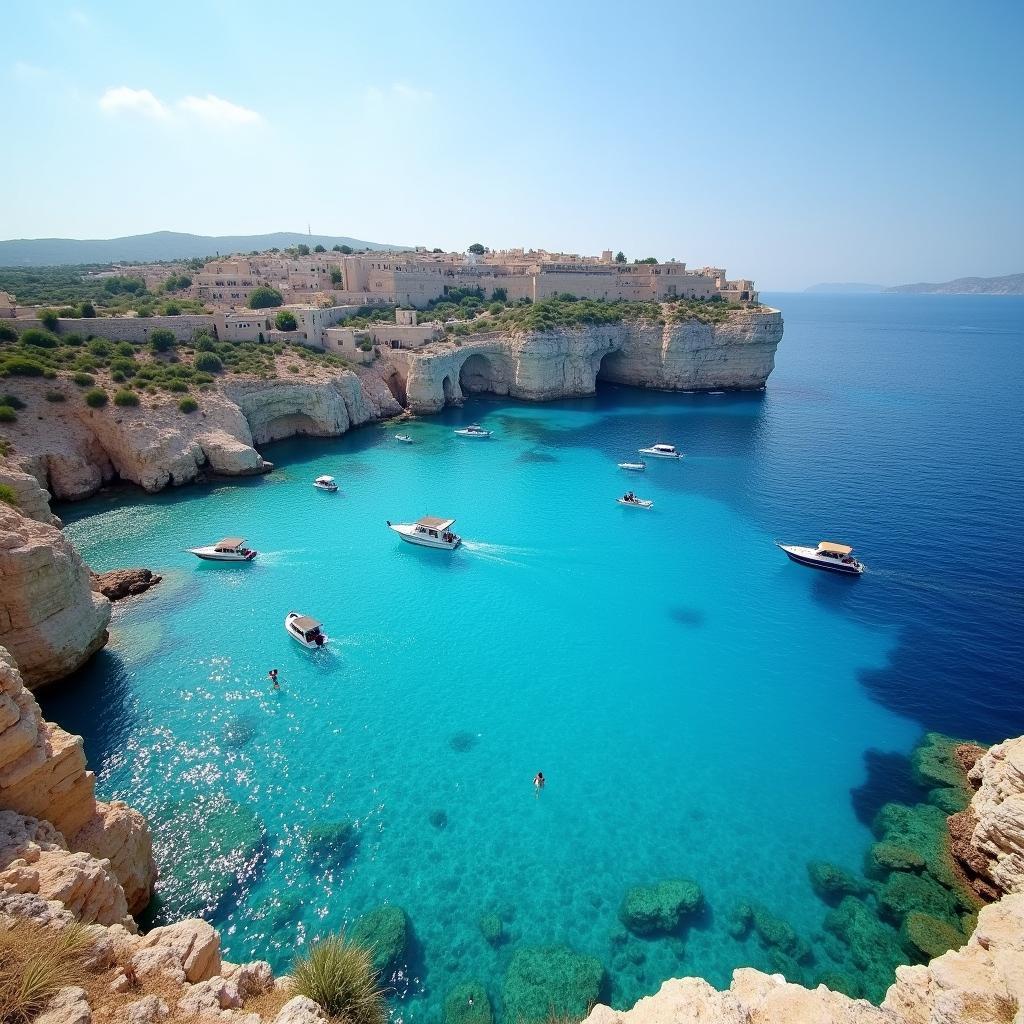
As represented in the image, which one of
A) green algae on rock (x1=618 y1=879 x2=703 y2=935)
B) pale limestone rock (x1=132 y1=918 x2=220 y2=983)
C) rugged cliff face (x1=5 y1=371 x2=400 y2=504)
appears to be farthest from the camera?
rugged cliff face (x1=5 y1=371 x2=400 y2=504)

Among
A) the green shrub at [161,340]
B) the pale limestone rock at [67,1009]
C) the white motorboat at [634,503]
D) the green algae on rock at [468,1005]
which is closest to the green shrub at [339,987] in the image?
the pale limestone rock at [67,1009]

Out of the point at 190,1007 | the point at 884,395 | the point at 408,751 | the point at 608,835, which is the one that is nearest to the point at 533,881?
the point at 608,835

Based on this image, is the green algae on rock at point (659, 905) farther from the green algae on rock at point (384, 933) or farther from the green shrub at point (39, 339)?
the green shrub at point (39, 339)

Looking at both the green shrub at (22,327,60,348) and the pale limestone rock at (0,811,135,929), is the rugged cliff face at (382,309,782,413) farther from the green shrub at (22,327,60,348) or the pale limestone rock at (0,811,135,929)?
the pale limestone rock at (0,811,135,929)

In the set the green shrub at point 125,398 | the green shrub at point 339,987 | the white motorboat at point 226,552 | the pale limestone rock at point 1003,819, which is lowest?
the white motorboat at point 226,552

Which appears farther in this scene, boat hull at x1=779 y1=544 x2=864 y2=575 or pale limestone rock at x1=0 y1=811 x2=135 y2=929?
boat hull at x1=779 y1=544 x2=864 y2=575

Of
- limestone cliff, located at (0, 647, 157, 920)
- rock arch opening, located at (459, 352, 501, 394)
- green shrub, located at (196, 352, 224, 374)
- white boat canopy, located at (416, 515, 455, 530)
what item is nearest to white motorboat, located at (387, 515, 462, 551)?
white boat canopy, located at (416, 515, 455, 530)
